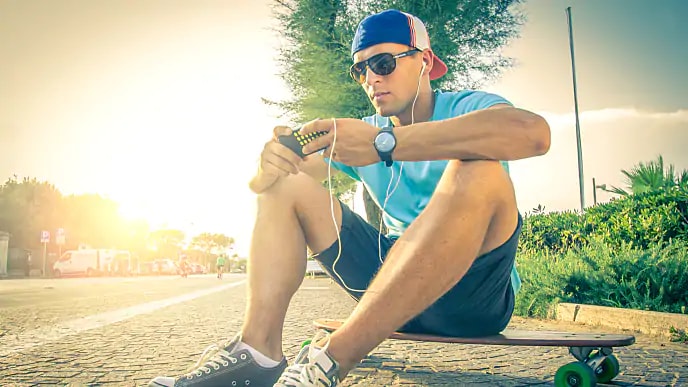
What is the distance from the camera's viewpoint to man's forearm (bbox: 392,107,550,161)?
1706 mm

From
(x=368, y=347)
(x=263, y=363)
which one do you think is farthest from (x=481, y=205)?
(x=263, y=363)

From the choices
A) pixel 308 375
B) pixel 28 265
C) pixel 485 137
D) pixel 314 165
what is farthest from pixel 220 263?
pixel 485 137

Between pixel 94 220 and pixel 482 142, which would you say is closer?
pixel 482 142

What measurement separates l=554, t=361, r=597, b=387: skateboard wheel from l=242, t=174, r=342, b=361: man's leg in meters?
1.06

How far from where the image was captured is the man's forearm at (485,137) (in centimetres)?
171

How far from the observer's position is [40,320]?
508 centimetres

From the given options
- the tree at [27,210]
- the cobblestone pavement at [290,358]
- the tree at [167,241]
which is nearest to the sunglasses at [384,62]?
the cobblestone pavement at [290,358]

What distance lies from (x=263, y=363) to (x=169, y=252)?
352 ft

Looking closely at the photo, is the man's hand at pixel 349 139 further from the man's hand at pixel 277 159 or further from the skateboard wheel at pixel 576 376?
the skateboard wheel at pixel 576 376

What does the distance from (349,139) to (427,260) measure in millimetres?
528

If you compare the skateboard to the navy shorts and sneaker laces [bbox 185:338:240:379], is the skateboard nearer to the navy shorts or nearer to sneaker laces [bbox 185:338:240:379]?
the navy shorts

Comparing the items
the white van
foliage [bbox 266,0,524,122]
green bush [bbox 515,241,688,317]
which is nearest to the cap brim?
green bush [bbox 515,241,688,317]

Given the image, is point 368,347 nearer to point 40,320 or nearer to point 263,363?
point 263,363

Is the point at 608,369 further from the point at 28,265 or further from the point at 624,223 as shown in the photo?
the point at 28,265
